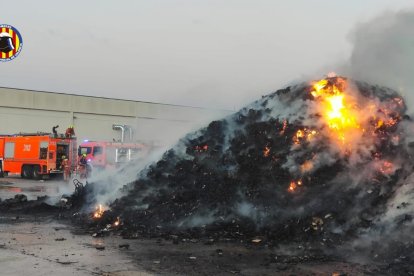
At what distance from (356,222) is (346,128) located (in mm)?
1940

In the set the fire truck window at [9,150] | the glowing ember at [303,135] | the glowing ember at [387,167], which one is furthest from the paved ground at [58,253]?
the fire truck window at [9,150]

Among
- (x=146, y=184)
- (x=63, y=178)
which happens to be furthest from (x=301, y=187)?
(x=63, y=178)

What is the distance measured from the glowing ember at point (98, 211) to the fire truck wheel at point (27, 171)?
19.1 metres

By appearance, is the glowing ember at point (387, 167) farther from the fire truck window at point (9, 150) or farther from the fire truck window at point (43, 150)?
the fire truck window at point (9, 150)

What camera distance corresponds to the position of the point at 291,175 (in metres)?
8.95

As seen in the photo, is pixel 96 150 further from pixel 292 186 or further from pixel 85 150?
pixel 292 186

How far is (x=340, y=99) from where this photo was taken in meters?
9.42

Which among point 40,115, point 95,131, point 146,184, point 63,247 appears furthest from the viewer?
point 95,131

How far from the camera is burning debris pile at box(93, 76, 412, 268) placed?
8203mm

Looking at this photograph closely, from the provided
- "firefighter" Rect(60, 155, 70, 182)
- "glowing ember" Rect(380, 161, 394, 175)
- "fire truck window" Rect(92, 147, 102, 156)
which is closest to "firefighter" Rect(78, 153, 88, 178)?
"fire truck window" Rect(92, 147, 102, 156)

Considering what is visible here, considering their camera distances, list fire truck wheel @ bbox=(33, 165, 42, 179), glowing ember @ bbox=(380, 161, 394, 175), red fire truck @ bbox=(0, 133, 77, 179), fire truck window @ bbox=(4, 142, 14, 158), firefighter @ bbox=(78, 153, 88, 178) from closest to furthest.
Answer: glowing ember @ bbox=(380, 161, 394, 175) < firefighter @ bbox=(78, 153, 88, 178) < red fire truck @ bbox=(0, 133, 77, 179) < fire truck wheel @ bbox=(33, 165, 42, 179) < fire truck window @ bbox=(4, 142, 14, 158)

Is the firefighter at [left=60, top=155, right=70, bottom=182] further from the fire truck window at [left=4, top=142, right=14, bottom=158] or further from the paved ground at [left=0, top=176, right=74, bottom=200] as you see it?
the fire truck window at [left=4, top=142, right=14, bottom=158]

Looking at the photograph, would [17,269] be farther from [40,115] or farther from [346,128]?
[40,115]

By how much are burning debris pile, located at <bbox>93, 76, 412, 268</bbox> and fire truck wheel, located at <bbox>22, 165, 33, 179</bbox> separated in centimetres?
1963
